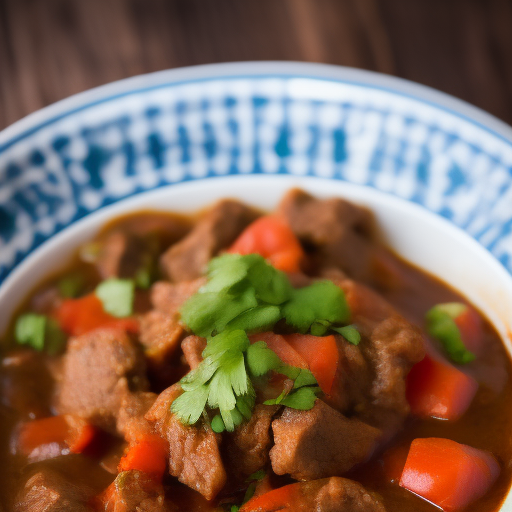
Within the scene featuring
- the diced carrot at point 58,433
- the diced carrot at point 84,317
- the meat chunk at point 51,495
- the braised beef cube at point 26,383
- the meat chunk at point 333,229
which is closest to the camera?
the meat chunk at point 51,495

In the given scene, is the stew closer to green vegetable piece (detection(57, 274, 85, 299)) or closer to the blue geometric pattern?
green vegetable piece (detection(57, 274, 85, 299))

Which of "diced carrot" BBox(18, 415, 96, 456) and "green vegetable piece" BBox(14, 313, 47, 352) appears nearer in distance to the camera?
"diced carrot" BBox(18, 415, 96, 456)

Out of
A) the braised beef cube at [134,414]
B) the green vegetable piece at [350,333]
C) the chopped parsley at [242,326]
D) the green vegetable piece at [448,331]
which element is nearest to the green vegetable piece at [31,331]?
the braised beef cube at [134,414]

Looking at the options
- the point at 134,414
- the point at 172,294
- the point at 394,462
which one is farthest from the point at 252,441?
the point at 172,294

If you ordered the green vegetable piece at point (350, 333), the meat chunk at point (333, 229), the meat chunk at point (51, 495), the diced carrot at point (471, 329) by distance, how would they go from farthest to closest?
the meat chunk at point (333, 229), the diced carrot at point (471, 329), the green vegetable piece at point (350, 333), the meat chunk at point (51, 495)

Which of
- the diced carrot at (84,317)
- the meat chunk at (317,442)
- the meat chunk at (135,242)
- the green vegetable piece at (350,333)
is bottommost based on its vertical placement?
the meat chunk at (317,442)

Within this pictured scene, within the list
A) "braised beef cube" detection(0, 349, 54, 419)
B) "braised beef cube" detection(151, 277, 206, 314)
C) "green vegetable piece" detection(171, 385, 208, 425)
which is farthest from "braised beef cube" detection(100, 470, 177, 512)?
"braised beef cube" detection(151, 277, 206, 314)

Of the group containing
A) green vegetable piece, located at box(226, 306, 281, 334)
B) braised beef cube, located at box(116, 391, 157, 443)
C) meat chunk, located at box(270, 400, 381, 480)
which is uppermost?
green vegetable piece, located at box(226, 306, 281, 334)

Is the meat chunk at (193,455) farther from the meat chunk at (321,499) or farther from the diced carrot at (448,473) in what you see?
the diced carrot at (448,473)
